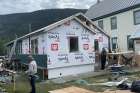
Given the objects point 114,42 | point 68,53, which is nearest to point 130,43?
point 114,42

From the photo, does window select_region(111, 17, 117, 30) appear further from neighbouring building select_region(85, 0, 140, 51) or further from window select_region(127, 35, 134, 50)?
window select_region(127, 35, 134, 50)

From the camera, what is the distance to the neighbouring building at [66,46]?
23297mm

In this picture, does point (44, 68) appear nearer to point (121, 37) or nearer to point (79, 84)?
point (79, 84)

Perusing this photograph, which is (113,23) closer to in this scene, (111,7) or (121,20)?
(121,20)

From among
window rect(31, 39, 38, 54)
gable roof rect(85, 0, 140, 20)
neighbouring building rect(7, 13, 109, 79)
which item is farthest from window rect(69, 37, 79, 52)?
gable roof rect(85, 0, 140, 20)

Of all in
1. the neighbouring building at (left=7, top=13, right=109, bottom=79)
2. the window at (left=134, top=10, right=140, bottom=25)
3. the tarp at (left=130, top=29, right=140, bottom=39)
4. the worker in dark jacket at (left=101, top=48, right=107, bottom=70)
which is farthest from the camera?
the window at (left=134, top=10, right=140, bottom=25)

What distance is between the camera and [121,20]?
35156 millimetres

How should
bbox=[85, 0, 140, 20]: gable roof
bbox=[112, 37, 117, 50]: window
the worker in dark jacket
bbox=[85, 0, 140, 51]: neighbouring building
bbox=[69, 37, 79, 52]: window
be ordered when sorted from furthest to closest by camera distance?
bbox=[112, 37, 117, 50]: window
bbox=[85, 0, 140, 20]: gable roof
bbox=[85, 0, 140, 51]: neighbouring building
the worker in dark jacket
bbox=[69, 37, 79, 52]: window

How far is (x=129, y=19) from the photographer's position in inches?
1323

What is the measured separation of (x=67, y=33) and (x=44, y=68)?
3002 millimetres

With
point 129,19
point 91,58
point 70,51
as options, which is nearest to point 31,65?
point 70,51

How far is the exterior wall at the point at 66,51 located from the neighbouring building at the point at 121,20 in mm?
8497

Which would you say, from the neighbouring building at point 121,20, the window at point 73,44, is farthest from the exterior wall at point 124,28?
the window at point 73,44

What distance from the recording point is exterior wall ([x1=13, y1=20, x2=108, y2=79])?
76.5ft
